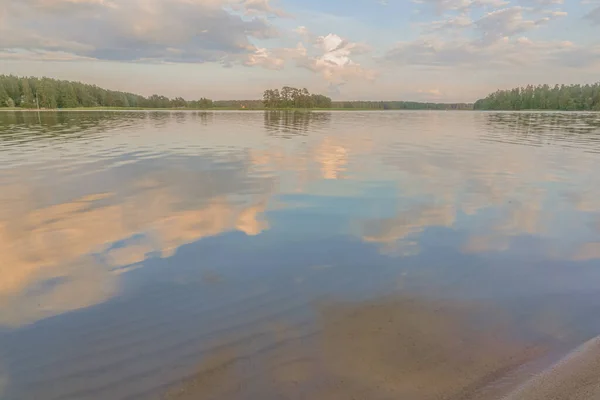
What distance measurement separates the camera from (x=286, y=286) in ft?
25.2

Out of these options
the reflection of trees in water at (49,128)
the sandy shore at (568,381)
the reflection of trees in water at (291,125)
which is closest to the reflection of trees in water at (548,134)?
the reflection of trees in water at (291,125)

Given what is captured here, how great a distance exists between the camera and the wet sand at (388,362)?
15.7ft

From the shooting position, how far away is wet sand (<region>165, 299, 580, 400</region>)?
4.79 m

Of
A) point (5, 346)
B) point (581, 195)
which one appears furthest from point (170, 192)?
point (581, 195)

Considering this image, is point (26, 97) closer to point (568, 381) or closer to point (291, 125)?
point (291, 125)

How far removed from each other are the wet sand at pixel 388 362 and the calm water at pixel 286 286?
27mm

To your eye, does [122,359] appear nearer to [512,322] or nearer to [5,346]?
[5,346]

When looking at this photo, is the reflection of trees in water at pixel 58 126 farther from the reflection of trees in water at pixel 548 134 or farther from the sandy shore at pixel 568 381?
the reflection of trees in water at pixel 548 134

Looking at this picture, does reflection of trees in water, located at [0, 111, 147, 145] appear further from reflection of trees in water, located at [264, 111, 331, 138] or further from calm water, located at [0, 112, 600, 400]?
calm water, located at [0, 112, 600, 400]

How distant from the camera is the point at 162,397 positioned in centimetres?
476

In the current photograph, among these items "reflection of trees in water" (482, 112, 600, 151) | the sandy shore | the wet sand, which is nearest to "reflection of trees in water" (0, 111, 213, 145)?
the wet sand

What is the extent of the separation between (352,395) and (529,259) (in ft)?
21.8

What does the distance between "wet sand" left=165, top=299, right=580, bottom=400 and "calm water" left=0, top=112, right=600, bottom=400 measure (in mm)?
27

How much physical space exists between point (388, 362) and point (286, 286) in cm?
284
